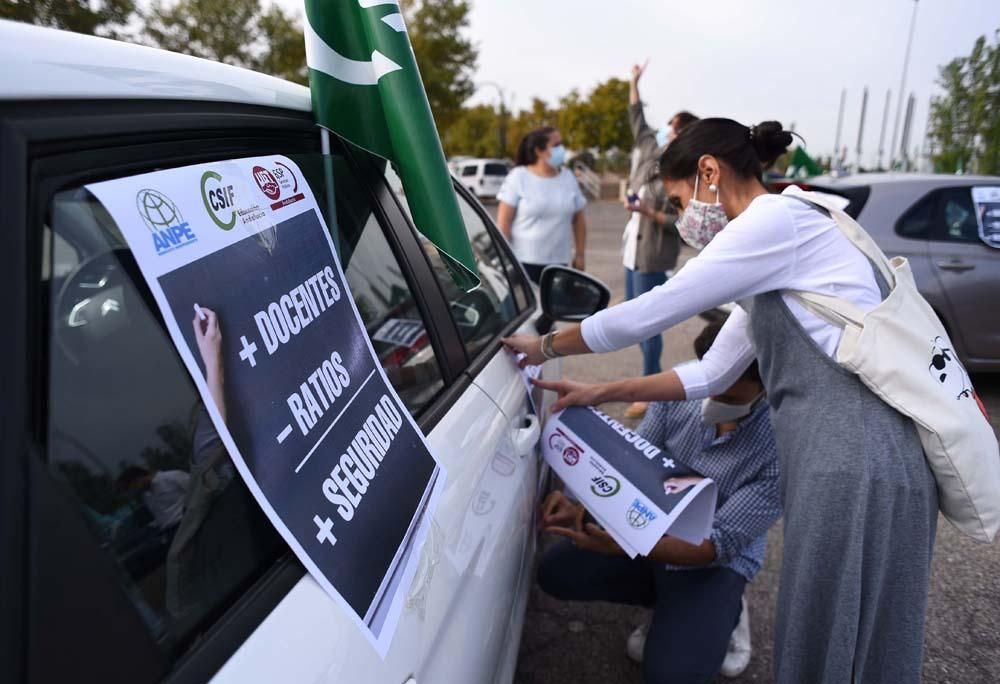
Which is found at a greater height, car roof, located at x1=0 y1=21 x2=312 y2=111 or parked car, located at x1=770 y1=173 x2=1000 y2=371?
car roof, located at x1=0 y1=21 x2=312 y2=111

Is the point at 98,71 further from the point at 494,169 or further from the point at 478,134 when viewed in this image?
the point at 478,134

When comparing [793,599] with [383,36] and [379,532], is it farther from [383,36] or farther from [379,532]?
[383,36]

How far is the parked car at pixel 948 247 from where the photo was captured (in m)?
4.63

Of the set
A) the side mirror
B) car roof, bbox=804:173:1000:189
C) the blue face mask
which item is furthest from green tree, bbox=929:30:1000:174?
the side mirror

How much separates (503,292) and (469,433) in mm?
1110

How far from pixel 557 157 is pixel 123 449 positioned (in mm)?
4347

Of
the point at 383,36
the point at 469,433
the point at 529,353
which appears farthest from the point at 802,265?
the point at 383,36

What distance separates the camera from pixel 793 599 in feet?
5.27

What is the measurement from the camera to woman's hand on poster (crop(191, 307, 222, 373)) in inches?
28.9

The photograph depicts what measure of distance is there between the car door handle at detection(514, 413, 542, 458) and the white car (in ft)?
1.62

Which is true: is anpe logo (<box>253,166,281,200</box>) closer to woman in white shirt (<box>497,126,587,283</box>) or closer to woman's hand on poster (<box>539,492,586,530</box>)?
woman's hand on poster (<box>539,492,586,530</box>)

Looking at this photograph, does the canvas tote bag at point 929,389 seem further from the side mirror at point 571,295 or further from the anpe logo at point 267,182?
the anpe logo at point 267,182

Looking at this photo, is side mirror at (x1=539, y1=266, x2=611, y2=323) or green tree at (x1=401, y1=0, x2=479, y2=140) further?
green tree at (x1=401, y1=0, x2=479, y2=140)

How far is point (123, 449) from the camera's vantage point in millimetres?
743
